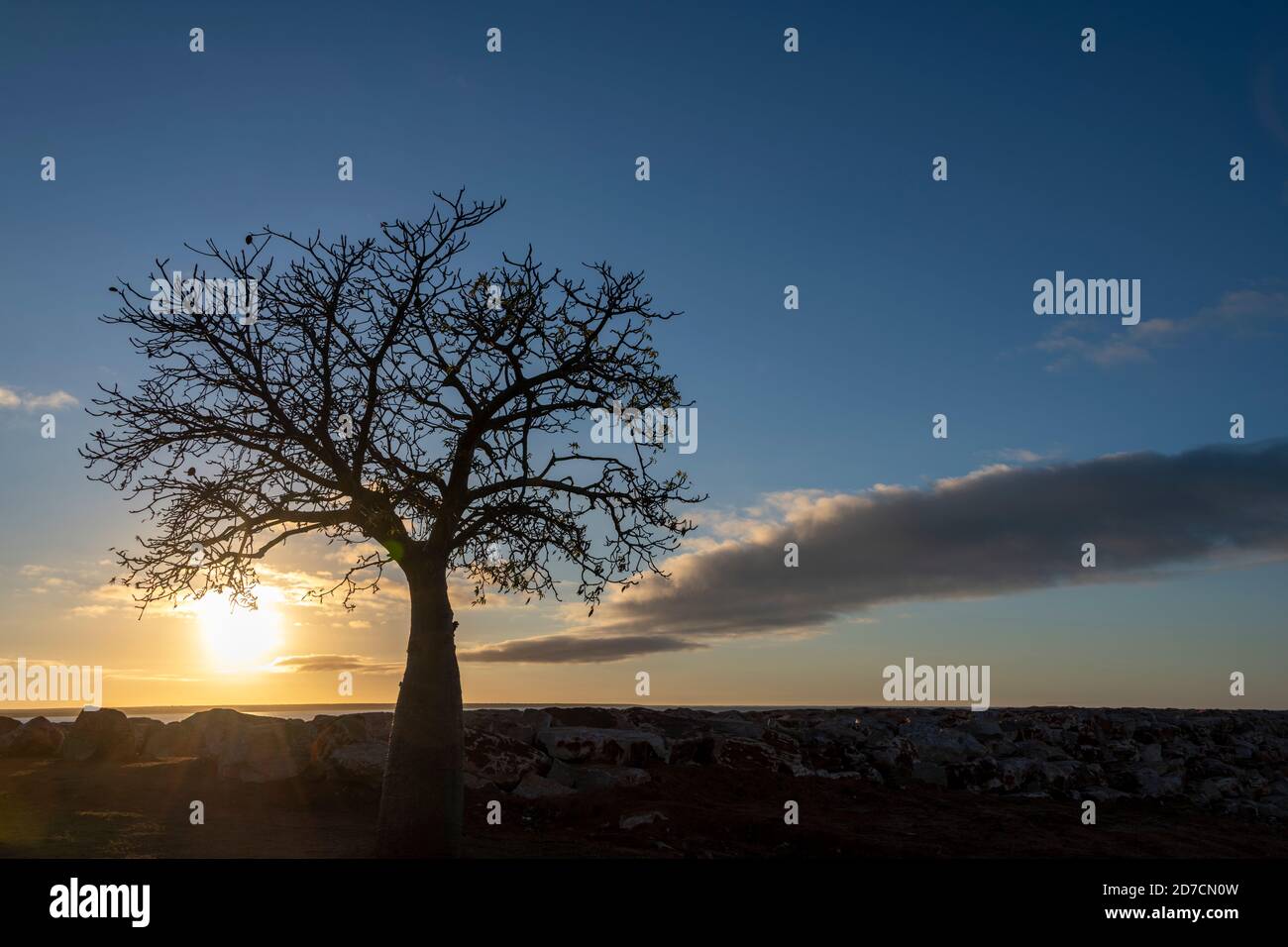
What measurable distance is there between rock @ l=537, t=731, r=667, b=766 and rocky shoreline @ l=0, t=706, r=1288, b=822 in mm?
25

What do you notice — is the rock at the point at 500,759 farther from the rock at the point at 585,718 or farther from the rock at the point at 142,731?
the rock at the point at 142,731

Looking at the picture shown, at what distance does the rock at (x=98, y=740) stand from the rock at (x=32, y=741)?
2.31 feet

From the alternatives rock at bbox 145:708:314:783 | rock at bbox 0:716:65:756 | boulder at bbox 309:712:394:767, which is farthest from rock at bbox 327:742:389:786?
rock at bbox 0:716:65:756

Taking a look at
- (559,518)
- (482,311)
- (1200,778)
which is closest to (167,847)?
(559,518)

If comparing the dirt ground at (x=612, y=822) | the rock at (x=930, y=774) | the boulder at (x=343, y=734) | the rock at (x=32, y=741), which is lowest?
the rock at (x=930, y=774)

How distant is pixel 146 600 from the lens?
13219 millimetres

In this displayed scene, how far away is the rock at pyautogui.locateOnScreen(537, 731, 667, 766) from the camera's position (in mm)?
18859

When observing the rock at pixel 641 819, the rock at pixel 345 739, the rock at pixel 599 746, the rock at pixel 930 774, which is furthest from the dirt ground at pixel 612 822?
the rock at pixel 930 774

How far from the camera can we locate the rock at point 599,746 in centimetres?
1886

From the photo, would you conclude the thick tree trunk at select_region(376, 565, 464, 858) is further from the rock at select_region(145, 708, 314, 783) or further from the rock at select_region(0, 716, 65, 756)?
the rock at select_region(0, 716, 65, 756)

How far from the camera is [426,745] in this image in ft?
40.1

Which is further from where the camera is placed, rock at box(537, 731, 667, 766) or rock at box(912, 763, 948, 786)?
rock at box(912, 763, 948, 786)
